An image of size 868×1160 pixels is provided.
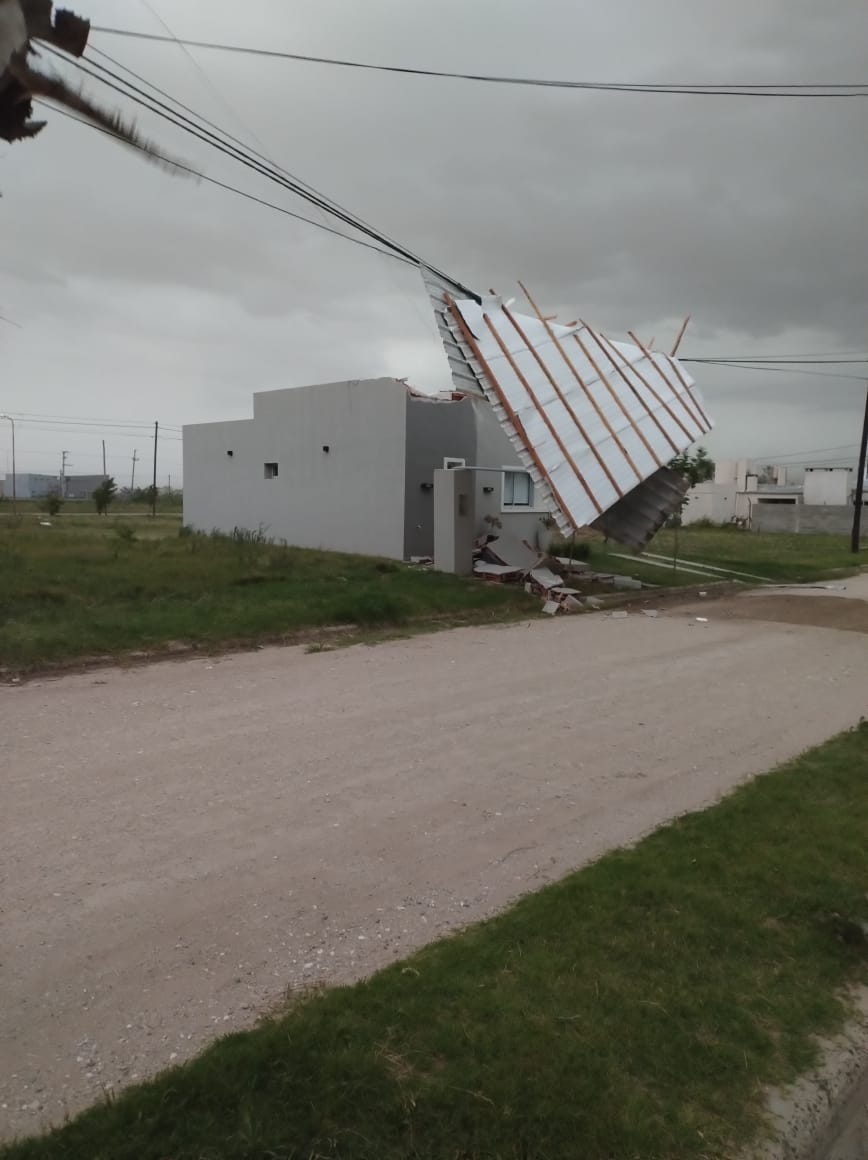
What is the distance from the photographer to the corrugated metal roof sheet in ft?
54.4

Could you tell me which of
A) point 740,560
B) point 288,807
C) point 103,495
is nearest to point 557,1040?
point 288,807

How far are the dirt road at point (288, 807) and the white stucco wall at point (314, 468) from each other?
11.0 metres

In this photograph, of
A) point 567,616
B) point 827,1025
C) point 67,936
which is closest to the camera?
point 827,1025

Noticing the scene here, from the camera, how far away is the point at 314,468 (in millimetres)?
23891

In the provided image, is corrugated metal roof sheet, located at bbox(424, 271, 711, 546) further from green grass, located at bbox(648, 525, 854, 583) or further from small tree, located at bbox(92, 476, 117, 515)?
small tree, located at bbox(92, 476, 117, 515)

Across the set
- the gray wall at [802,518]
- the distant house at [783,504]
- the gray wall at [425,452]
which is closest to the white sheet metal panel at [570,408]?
the gray wall at [425,452]

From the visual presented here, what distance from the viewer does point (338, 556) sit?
20.8 meters

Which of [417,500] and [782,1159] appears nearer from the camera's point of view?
[782,1159]

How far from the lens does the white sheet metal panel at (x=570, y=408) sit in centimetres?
1658

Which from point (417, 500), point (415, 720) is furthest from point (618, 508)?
point (415, 720)

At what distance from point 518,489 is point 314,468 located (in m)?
5.55

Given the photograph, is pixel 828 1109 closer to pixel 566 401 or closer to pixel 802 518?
pixel 566 401

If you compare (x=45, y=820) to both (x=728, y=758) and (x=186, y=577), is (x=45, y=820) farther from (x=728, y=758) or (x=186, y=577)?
(x=186, y=577)

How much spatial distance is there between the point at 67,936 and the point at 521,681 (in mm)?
6763
